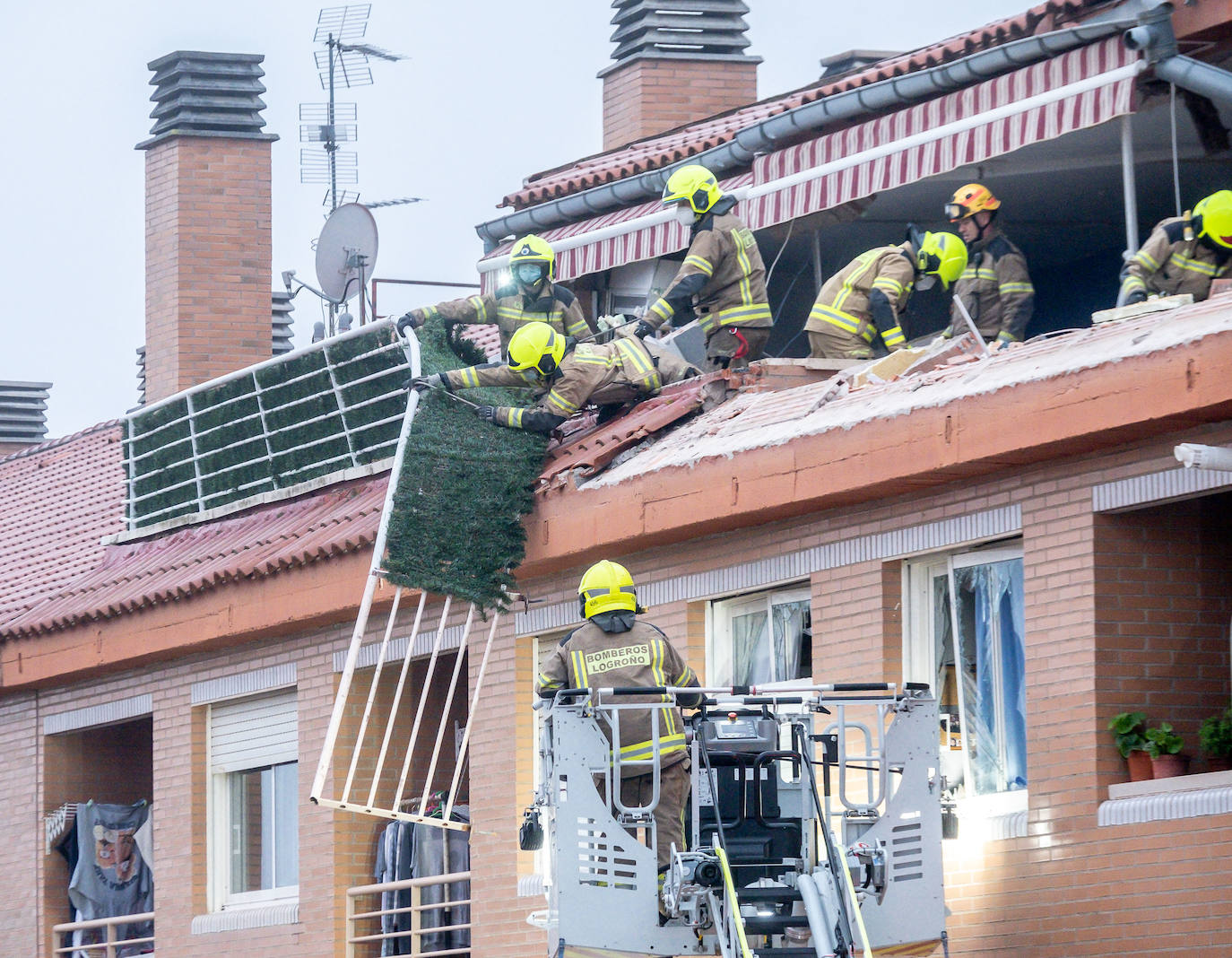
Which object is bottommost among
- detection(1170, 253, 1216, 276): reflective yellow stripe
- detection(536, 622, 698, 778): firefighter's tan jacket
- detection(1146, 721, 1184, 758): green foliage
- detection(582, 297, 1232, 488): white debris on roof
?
detection(1146, 721, 1184, 758): green foliage

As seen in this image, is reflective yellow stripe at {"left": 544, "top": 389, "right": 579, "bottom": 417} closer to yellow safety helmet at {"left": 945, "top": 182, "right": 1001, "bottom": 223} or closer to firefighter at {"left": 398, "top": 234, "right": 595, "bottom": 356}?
firefighter at {"left": 398, "top": 234, "right": 595, "bottom": 356}

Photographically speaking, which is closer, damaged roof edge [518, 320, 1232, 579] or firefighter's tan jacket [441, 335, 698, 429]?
damaged roof edge [518, 320, 1232, 579]

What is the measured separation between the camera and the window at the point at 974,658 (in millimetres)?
12352

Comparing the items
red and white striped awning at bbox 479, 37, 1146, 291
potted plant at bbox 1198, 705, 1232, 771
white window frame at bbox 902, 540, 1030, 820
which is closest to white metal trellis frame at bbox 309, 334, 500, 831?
red and white striped awning at bbox 479, 37, 1146, 291

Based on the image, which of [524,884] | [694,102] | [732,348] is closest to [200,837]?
[524,884]

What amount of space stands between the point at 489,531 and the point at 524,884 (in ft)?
7.61

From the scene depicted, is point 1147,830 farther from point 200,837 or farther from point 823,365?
point 200,837

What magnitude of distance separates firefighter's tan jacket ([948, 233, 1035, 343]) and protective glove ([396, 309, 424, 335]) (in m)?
3.68

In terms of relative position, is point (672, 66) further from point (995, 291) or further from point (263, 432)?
point (995, 291)

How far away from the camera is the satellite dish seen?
21766 mm

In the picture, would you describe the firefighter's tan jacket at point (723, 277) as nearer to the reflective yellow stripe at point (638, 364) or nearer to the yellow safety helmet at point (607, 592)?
the reflective yellow stripe at point (638, 364)

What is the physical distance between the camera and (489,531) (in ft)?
48.9

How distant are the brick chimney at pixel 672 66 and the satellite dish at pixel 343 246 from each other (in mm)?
3041

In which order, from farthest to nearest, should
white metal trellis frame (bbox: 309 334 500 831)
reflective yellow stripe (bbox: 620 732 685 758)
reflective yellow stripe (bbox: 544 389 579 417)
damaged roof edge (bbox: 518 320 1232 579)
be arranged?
reflective yellow stripe (bbox: 544 389 579 417) < white metal trellis frame (bbox: 309 334 500 831) < reflective yellow stripe (bbox: 620 732 685 758) < damaged roof edge (bbox: 518 320 1232 579)
